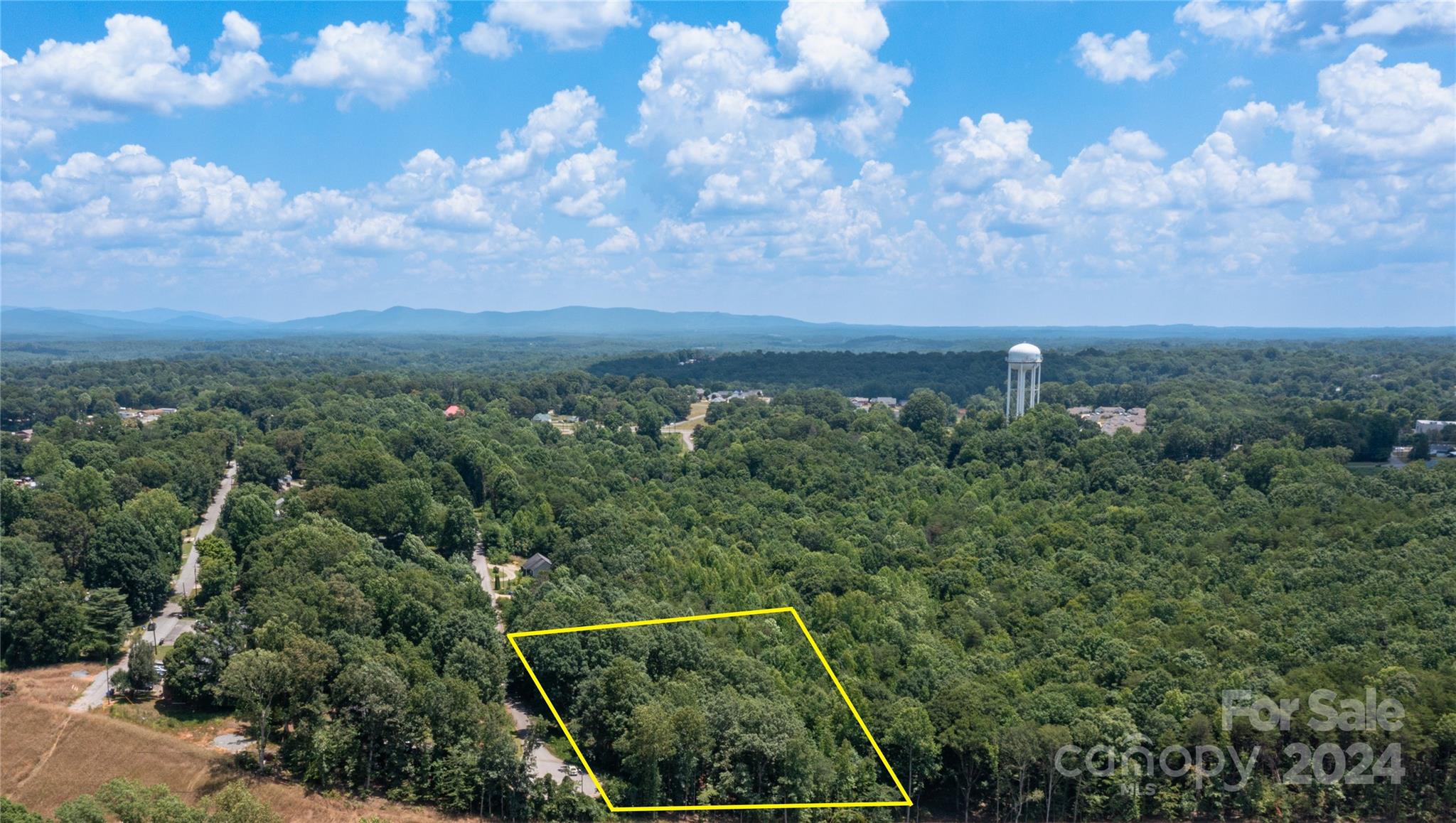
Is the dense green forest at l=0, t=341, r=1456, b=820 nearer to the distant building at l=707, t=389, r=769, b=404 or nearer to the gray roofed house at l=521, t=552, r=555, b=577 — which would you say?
the gray roofed house at l=521, t=552, r=555, b=577

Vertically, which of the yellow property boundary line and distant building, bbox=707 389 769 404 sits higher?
distant building, bbox=707 389 769 404

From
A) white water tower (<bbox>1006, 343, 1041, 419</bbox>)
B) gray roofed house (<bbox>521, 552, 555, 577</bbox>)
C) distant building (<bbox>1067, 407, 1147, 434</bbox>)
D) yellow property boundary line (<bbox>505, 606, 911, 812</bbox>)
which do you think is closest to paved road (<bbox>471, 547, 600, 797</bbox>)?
yellow property boundary line (<bbox>505, 606, 911, 812</bbox>)

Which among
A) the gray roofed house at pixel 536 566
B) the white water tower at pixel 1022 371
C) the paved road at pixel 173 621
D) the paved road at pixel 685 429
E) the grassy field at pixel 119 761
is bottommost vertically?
the grassy field at pixel 119 761

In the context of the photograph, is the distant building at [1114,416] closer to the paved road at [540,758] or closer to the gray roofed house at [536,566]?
the gray roofed house at [536,566]


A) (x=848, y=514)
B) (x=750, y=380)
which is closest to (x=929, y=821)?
(x=848, y=514)

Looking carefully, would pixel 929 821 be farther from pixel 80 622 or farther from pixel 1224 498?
pixel 1224 498

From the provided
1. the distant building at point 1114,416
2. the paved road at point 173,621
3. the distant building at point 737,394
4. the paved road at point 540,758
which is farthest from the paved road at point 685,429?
the paved road at point 540,758

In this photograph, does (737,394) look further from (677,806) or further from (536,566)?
(677,806)

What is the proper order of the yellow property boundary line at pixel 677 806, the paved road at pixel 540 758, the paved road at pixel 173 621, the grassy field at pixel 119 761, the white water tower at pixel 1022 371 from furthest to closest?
the white water tower at pixel 1022 371 < the paved road at pixel 173 621 < the paved road at pixel 540 758 < the grassy field at pixel 119 761 < the yellow property boundary line at pixel 677 806
